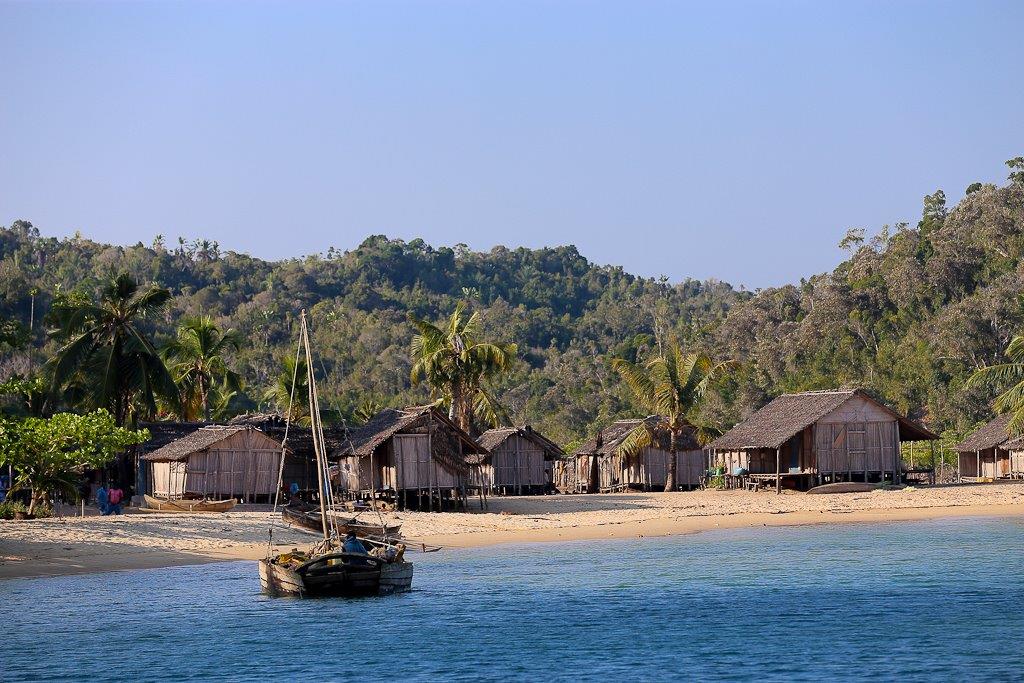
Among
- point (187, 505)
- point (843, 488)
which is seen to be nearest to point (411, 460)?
point (187, 505)

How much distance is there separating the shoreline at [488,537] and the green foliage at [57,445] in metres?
1.48

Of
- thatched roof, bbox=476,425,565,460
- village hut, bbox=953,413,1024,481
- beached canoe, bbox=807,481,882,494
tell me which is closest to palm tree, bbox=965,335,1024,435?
village hut, bbox=953,413,1024,481

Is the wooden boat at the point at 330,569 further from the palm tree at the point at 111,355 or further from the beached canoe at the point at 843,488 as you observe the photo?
the beached canoe at the point at 843,488

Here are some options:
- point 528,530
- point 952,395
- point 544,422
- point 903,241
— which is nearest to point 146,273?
point 544,422

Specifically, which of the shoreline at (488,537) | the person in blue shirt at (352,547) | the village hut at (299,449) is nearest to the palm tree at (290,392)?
the village hut at (299,449)

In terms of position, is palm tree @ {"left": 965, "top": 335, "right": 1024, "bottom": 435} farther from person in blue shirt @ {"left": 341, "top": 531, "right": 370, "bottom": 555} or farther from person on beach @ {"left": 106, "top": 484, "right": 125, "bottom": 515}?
person on beach @ {"left": 106, "top": 484, "right": 125, "bottom": 515}

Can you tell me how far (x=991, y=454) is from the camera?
221 feet

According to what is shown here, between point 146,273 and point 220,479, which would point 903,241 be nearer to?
point 220,479

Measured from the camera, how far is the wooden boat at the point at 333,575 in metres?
29.1

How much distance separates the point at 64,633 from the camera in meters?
25.7

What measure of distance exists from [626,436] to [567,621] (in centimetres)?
3715

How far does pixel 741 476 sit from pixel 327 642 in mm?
38537

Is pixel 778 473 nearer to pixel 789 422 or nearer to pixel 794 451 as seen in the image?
pixel 794 451

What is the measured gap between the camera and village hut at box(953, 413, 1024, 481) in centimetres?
6394
